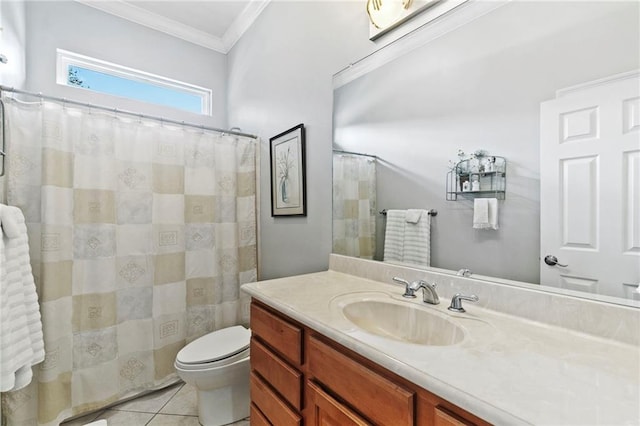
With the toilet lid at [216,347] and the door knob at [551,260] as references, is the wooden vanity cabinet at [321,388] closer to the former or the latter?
the toilet lid at [216,347]

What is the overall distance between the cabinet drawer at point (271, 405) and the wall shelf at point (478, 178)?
990mm

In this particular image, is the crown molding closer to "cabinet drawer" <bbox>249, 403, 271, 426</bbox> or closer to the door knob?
the door knob

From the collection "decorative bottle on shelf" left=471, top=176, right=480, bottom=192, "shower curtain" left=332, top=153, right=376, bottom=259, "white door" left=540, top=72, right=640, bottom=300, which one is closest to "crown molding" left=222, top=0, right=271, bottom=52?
"shower curtain" left=332, top=153, right=376, bottom=259

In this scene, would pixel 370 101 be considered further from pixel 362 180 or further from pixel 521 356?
pixel 521 356

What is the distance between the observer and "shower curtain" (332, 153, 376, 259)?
4.71ft

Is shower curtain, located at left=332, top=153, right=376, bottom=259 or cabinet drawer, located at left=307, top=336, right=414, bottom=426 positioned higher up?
shower curtain, located at left=332, top=153, right=376, bottom=259

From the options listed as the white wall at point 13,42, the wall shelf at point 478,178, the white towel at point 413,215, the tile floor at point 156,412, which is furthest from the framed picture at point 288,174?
the white wall at point 13,42

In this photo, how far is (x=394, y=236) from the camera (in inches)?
52.2

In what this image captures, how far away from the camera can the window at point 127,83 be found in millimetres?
2229

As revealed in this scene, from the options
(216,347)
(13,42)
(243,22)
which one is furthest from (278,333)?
(243,22)

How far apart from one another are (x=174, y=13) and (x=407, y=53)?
2.29 meters

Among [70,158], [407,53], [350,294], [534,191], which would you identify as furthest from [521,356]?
[70,158]

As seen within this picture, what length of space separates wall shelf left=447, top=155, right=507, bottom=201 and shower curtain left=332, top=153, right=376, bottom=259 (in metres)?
0.40

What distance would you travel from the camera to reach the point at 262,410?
118 cm
